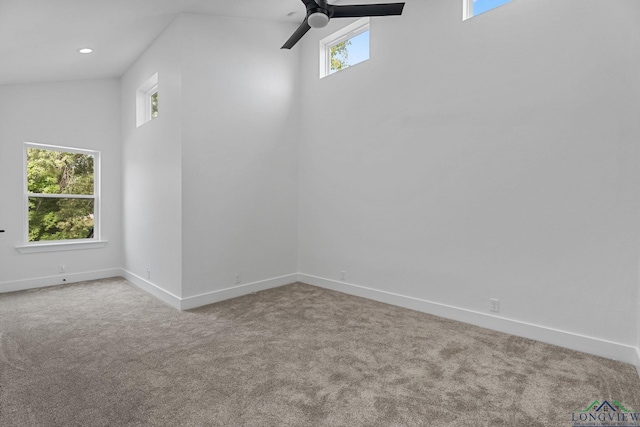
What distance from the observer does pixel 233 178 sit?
4059 mm

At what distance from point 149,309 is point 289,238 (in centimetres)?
195

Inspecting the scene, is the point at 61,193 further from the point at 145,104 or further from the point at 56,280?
the point at 145,104

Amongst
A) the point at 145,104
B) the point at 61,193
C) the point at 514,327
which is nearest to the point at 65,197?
the point at 61,193

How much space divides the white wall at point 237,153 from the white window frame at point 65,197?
2.44m

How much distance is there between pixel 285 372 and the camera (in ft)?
7.37

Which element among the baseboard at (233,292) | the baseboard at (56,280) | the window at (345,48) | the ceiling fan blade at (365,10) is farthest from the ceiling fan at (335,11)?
the baseboard at (56,280)

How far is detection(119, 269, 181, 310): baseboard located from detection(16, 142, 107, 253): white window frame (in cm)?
68

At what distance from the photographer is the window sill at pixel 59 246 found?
14.4 ft

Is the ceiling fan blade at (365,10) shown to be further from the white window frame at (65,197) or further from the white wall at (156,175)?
the white window frame at (65,197)

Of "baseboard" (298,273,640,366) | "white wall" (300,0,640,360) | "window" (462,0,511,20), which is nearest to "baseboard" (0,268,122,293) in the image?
"white wall" (300,0,640,360)

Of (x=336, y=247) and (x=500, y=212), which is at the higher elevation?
(x=500, y=212)

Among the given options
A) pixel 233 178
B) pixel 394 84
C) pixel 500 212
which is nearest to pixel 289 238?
pixel 233 178

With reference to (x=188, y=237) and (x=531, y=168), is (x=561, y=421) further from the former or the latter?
(x=188, y=237)

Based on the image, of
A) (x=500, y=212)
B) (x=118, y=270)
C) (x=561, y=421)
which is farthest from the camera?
(x=118, y=270)
